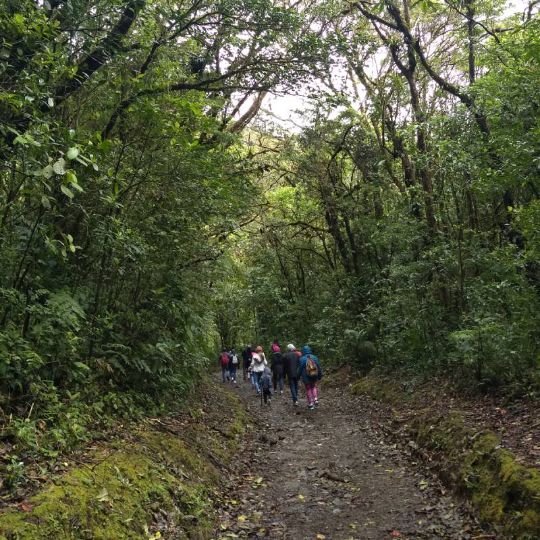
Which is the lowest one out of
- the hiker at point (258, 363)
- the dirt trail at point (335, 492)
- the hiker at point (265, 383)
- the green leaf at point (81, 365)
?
the dirt trail at point (335, 492)

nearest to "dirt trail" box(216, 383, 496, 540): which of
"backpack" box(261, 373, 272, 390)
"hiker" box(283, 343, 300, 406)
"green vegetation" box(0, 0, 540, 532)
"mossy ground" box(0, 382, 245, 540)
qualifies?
A: "mossy ground" box(0, 382, 245, 540)

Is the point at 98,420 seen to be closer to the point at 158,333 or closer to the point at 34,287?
the point at 34,287

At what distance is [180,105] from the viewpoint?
8.44m

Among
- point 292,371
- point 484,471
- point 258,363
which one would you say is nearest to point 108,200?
point 484,471

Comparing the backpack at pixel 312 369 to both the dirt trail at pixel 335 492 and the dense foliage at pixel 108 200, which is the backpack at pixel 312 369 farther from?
the dense foliage at pixel 108 200

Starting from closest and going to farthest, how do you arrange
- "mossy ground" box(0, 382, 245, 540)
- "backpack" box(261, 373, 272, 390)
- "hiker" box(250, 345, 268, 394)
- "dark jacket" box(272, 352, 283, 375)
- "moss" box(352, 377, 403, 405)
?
"mossy ground" box(0, 382, 245, 540) < "moss" box(352, 377, 403, 405) < "backpack" box(261, 373, 272, 390) < "hiker" box(250, 345, 268, 394) < "dark jacket" box(272, 352, 283, 375)

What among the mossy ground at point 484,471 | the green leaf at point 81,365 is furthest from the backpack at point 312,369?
the green leaf at point 81,365

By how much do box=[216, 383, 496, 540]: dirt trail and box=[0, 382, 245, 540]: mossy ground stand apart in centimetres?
51

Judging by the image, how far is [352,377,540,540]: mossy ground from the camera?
5.00 m

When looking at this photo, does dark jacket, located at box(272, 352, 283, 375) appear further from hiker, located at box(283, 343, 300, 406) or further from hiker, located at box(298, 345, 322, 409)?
hiker, located at box(298, 345, 322, 409)

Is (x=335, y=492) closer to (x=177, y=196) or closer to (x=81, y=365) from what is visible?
(x=81, y=365)

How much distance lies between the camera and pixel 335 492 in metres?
7.15

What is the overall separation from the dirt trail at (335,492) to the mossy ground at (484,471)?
0.27 meters

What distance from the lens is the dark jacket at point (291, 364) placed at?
1452 cm
